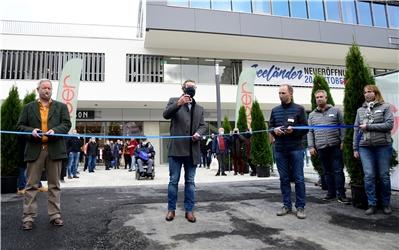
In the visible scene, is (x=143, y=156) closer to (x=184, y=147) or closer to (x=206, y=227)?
(x=184, y=147)

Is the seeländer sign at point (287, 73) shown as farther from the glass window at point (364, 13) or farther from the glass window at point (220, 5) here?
the glass window at point (220, 5)

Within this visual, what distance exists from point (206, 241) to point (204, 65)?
58.8 ft

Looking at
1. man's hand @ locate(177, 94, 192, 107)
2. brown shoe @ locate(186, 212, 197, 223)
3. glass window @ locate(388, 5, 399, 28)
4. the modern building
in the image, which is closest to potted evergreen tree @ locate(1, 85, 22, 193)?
brown shoe @ locate(186, 212, 197, 223)

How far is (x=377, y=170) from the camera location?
13.7 ft

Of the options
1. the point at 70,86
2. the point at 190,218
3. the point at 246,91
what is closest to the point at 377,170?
the point at 190,218

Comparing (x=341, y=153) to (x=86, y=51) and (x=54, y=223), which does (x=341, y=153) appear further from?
(x=86, y=51)

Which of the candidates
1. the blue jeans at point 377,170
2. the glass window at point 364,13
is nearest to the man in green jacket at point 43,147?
the blue jeans at point 377,170

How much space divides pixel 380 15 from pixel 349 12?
3.18 m

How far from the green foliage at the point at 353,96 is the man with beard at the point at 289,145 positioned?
1175 mm

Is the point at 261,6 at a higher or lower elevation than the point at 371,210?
higher

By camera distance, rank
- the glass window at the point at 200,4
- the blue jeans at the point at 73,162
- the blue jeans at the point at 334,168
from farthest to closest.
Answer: the glass window at the point at 200,4, the blue jeans at the point at 73,162, the blue jeans at the point at 334,168

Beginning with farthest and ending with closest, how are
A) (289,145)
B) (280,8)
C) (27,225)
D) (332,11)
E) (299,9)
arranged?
(332,11) < (299,9) < (280,8) < (289,145) < (27,225)

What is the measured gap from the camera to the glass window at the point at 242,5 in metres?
17.9

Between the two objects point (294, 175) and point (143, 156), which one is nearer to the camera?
point (294, 175)
